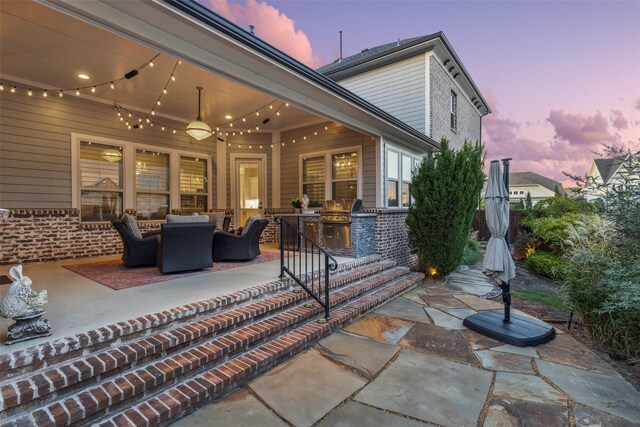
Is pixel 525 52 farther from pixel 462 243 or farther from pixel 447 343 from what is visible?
pixel 447 343

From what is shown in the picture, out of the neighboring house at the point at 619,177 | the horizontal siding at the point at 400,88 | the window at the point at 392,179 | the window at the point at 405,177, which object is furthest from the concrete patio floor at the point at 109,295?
the horizontal siding at the point at 400,88

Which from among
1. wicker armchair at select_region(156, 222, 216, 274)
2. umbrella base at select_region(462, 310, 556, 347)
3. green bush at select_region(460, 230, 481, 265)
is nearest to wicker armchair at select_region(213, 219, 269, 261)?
wicker armchair at select_region(156, 222, 216, 274)

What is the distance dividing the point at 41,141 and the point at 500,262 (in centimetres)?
793

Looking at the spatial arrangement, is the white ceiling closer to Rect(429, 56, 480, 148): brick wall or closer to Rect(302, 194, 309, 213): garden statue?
Rect(302, 194, 309, 213): garden statue

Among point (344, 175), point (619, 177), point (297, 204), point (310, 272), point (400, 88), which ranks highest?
point (400, 88)

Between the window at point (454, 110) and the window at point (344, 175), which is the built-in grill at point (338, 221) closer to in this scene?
the window at point (344, 175)

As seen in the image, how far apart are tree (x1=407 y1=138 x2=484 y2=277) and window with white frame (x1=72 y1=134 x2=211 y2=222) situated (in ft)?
18.3

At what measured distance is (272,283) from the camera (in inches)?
151

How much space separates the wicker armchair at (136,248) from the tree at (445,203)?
16.8ft

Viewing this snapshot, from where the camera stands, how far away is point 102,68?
4734 mm

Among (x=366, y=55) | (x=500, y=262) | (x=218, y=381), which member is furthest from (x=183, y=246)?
(x=366, y=55)

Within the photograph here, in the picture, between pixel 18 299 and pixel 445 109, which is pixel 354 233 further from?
pixel 445 109

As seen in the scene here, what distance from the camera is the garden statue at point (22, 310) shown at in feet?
6.87

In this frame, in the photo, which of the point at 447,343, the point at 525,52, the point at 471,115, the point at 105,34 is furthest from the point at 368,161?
the point at 471,115
